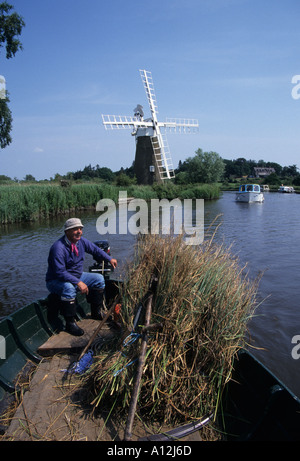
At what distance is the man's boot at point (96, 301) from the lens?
5.28 m

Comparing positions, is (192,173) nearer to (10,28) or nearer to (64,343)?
(10,28)

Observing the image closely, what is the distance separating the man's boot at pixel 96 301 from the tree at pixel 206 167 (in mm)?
62017

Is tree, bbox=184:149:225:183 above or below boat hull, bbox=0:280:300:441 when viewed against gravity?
above

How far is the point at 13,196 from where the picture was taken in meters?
20.0

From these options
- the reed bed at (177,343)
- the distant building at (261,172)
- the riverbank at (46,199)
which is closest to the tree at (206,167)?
the riverbank at (46,199)

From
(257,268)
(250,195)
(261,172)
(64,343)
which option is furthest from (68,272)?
(261,172)

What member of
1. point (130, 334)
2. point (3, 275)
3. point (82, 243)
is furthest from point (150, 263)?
point (3, 275)

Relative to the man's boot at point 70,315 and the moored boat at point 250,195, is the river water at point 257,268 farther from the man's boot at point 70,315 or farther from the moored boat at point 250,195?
the moored boat at point 250,195

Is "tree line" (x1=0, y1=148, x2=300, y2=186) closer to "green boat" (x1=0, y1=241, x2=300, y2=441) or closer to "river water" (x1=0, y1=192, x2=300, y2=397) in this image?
"river water" (x1=0, y1=192, x2=300, y2=397)

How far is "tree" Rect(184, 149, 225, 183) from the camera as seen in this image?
65.6 metres

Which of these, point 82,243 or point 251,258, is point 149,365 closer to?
point 82,243

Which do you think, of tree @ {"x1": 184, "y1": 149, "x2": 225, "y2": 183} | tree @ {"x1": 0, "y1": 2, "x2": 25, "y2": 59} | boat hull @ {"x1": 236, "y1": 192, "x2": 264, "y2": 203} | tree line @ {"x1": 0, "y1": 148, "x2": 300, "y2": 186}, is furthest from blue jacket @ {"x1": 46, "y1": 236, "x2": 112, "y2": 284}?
tree @ {"x1": 184, "y1": 149, "x2": 225, "y2": 183}

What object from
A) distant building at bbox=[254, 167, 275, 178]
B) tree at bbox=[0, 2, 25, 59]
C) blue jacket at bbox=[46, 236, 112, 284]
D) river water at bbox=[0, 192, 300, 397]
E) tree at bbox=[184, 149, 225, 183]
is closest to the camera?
blue jacket at bbox=[46, 236, 112, 284]

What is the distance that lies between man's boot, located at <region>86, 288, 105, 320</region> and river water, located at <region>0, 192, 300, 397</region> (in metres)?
0.65
